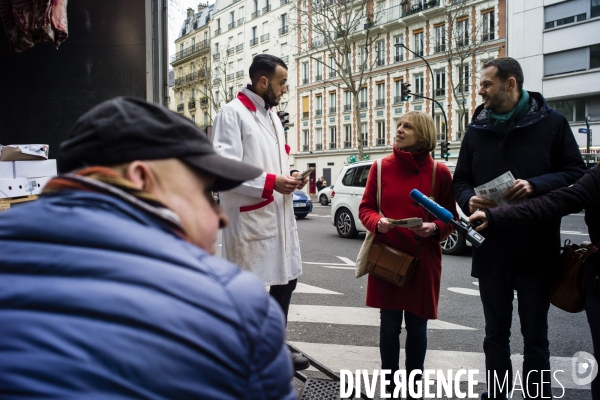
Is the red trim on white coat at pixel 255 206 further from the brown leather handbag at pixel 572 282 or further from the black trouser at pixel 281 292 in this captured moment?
the brown leather handbag at pixel 572 282

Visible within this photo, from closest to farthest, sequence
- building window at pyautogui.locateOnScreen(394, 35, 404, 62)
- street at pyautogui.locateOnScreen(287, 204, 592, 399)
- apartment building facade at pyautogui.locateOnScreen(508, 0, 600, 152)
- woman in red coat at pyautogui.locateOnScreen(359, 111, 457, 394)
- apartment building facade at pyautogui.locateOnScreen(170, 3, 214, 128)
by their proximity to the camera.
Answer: woman in red coat at pyautogui.locateOnScreen(359, 111, 457, 394) → street at pyautogui.locateOnScreen(287, 204, 592, 399) → apartment building facade at pyautogui.locateOnScreen(508, 0, 600, 152) → building window at pyautogui.locateOnScreen(394, 35, 404, 62) → apartment building facade at pyautogui.locateOnScreen(170, 3, 214, 128)

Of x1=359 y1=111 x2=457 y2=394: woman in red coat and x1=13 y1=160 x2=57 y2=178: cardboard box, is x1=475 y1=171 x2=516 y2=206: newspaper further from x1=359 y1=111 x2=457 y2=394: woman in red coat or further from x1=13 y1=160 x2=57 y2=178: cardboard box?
x1=13 y1=160 x2=57 y2=178: cardboard box

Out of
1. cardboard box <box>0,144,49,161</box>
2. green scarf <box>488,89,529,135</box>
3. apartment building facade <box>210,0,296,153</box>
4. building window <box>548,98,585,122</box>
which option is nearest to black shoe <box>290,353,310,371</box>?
green scarf <box>488,89,529,135</box>

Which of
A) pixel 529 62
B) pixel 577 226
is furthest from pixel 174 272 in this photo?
pixel 529 62

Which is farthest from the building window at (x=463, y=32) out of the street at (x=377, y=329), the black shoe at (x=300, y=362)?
the black shoe at (x=300, y=362)

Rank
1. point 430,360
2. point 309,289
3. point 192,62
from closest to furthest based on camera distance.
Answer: point 430,360 → point 309,289 → point 192,62

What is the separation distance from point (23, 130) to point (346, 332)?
12.0ft

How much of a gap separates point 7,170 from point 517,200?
3963 millimetres

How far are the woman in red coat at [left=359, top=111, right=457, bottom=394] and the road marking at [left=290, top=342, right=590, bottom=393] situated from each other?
2.57 feet

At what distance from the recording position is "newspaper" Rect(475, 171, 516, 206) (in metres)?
2.67

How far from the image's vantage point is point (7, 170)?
13.6 ft

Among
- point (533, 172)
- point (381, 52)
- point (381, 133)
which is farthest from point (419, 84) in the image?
point (533, 172)

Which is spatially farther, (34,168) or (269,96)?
(34,168)

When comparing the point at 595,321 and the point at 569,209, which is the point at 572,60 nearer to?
the point at 569,209
